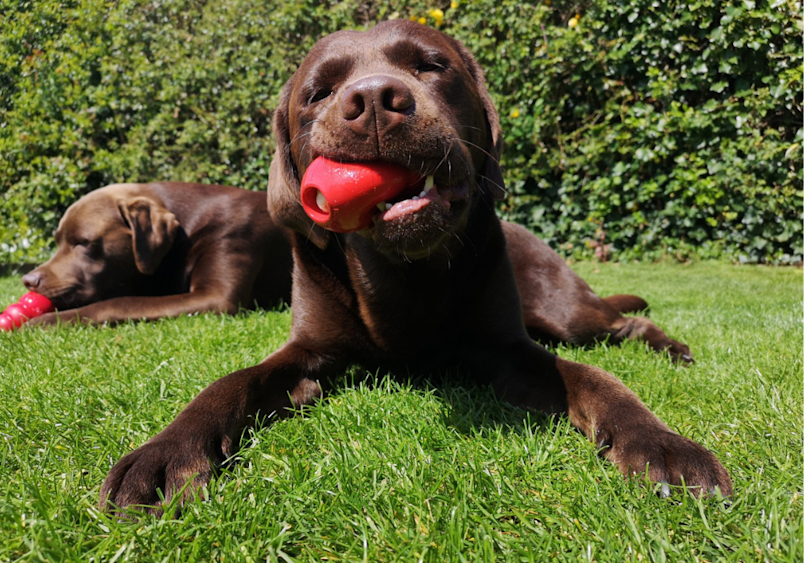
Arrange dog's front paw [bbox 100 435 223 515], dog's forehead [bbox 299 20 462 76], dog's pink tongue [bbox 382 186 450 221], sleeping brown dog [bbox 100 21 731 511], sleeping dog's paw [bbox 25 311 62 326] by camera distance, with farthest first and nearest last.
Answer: sleeping dog's paw [bbox 25 311 62 326] < dog's forehead [bbox 299 20 462 76] < dog's pink tongue [bbox 382 186 450 221] < sleeping brown dog [bbox 100 21 731 511] < dog's front paw [bbox 100 435 223 515]

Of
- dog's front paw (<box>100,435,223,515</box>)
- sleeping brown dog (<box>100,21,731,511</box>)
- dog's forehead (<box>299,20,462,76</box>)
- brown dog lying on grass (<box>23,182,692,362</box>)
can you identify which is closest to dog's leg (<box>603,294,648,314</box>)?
brown dog lying on grass (<box>23,182,692,362</box>)

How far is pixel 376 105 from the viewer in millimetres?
1479

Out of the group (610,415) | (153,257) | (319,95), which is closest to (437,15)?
(153,257)

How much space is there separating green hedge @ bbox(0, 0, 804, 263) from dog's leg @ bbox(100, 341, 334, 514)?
17.5 feet

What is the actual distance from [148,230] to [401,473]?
310cm

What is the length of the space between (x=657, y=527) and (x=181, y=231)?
3.63m

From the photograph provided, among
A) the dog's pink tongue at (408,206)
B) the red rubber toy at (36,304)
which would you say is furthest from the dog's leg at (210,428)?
the red rubber toy at (36,304)

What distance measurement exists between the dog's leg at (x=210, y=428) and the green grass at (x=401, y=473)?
72mm

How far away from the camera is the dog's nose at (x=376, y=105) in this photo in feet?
4.86

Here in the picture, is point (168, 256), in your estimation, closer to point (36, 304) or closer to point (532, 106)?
point (36, 304)

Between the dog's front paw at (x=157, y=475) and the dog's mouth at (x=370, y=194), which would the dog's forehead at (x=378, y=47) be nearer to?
the dog's mouth at (x=370, y=194)

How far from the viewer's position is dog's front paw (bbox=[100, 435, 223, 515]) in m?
1.23

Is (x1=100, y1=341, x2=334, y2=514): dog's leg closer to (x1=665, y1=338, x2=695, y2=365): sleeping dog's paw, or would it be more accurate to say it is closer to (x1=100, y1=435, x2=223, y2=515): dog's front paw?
(x1=100, y1=435, x2=223, y2=515): dog's front paw

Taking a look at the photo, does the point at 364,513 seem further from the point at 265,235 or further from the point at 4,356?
the point at 265,235
